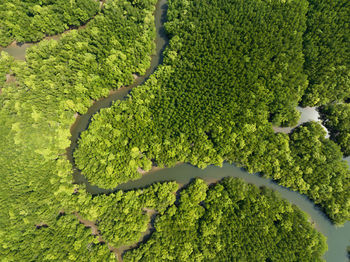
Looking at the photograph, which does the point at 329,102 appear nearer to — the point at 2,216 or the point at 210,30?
the point at 210,30

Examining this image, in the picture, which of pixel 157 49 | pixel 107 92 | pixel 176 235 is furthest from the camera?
pixel 157 49

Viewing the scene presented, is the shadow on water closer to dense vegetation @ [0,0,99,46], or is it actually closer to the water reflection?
dense vegetation @ [0,0,99,46]

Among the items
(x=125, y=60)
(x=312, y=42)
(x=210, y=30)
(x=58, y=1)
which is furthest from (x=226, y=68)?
(x=58, y=1)

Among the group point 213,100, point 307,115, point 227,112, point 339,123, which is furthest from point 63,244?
point 339,123

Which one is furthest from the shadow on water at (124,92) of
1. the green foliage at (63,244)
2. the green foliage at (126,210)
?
the green foliage at (63,244)

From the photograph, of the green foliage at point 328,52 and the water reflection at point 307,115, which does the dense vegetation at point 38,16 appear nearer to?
the green foliage at point 328,52

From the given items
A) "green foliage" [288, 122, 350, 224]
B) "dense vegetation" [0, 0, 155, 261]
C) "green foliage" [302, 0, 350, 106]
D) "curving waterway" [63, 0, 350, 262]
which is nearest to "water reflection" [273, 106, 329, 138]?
"curving waterway" [63, 0, 350, 262]
